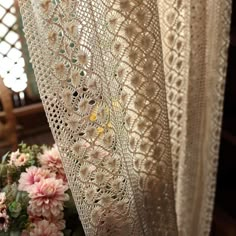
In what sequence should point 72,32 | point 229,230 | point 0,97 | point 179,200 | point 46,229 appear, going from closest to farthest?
point 72,32 < point 46,229 < point 179,200 < point 229,230 < point 0,97

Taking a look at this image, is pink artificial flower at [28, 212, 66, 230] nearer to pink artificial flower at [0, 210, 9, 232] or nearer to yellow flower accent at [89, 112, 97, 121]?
pink artificial flower at [0, 210, 9, 232]

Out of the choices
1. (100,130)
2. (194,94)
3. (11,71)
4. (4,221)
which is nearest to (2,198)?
(4,221)

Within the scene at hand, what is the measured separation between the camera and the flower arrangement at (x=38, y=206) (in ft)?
2.08

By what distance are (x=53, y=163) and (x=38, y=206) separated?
109 millimetres

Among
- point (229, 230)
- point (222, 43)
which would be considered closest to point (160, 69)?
point (222, 43)

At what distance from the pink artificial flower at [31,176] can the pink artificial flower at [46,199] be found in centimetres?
2

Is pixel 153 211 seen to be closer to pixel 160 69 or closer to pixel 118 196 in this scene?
pixel 118 196

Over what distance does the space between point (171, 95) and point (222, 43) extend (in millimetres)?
117

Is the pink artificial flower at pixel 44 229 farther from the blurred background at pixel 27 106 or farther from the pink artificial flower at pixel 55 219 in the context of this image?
the blurred background at pixel 27 106

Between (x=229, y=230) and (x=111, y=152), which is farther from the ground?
(x=111, y=152)

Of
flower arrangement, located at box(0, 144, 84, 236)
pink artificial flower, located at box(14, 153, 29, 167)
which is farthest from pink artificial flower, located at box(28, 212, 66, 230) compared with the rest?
pink artificial flower, located at box(14, 153, 29, 167)

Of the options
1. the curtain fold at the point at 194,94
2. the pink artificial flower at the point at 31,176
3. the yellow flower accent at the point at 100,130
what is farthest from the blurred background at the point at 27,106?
the yellow flower accent at the point at 100,130

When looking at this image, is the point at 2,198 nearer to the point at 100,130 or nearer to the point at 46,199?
the point at 46,199

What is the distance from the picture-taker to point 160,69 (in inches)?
22.7
